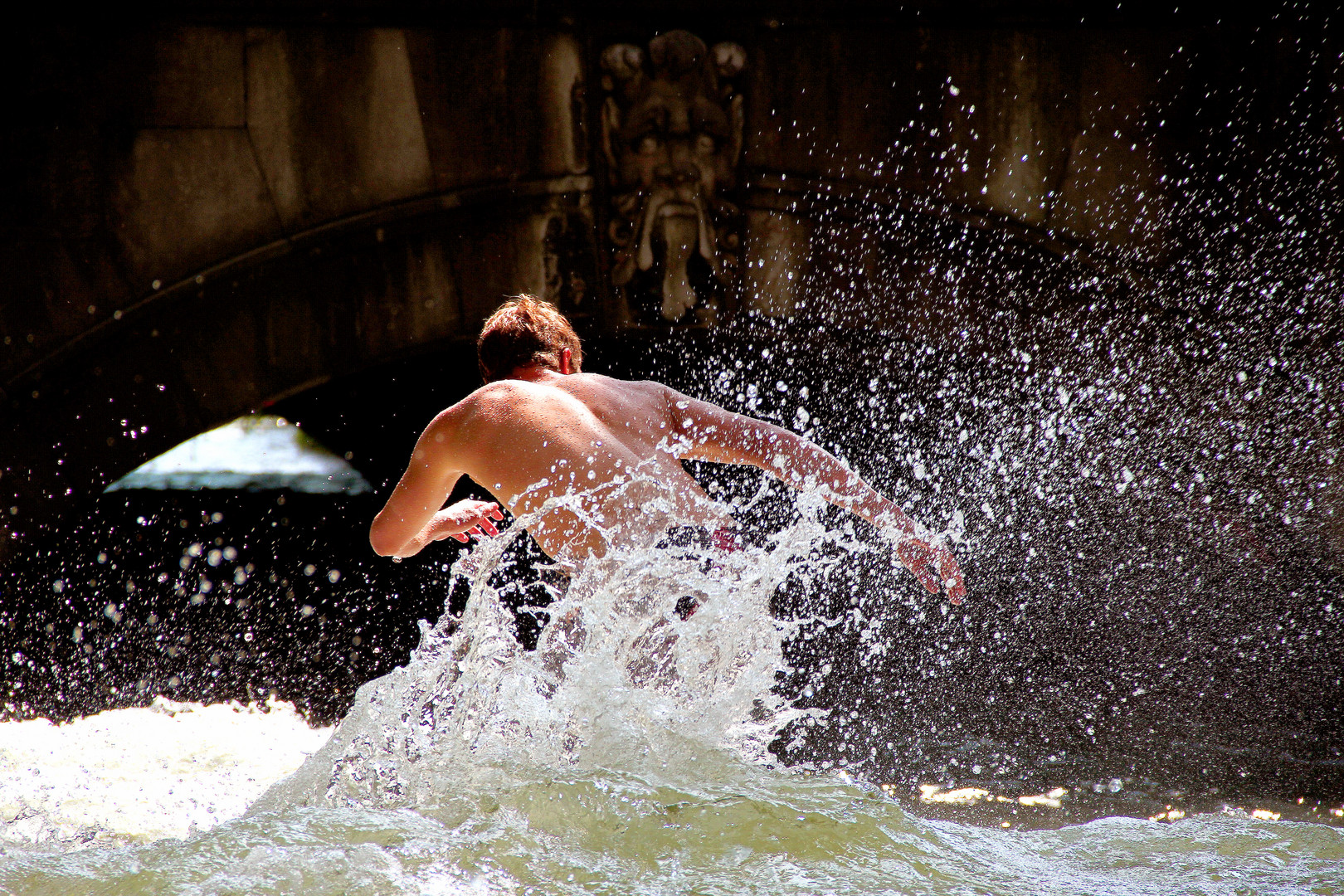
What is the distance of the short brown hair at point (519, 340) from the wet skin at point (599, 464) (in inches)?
1.4

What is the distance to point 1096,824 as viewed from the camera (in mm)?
2188

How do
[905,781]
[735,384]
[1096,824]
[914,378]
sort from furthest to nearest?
[735,384] < [914,378] < [905,781] < [1096,824]

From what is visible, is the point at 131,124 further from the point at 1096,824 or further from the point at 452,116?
the point at 1096,824

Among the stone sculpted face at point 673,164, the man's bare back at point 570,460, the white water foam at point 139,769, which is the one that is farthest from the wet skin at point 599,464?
the stone sculpted face at point 673,164

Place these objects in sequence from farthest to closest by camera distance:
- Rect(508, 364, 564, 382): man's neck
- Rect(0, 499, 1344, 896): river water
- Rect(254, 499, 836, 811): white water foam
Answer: Rect(508, 364, 564, 382): man's neck < Rect(254, 499, 836, 811): white water foam < Rect(0, 499, 1344, 896): river water

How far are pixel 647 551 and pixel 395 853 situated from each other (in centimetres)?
90

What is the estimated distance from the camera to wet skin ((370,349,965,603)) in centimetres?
239

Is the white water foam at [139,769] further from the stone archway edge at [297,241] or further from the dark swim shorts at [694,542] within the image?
the stone archway edge at [297,241]

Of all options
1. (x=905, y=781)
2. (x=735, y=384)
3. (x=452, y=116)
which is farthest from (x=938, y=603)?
(x=452, y=116)

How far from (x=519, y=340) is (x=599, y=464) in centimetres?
51

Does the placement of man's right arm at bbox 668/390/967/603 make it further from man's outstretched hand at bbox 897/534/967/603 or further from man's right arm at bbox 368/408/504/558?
man's right arm at bbox 368/408/504/558

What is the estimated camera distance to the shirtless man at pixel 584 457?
2.39 metres

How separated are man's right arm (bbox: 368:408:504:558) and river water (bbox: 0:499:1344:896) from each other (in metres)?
0.18

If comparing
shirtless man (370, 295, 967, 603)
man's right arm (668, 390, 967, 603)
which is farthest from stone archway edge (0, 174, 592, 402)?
man's right arm (668, 390, 967, 603)
